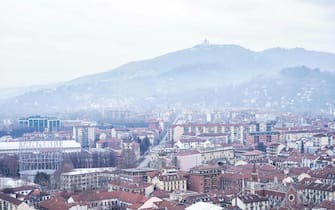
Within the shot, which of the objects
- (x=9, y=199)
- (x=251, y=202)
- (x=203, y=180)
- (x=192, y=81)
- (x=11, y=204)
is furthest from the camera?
(x=192, y=81)

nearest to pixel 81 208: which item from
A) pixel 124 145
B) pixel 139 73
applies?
pixel 124 145

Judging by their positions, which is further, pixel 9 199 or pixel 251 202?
pixel 9 199

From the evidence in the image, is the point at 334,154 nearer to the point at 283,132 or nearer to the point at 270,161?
the point at 270,161

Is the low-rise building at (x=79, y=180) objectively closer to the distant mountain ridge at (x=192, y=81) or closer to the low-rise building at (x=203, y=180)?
the low-rise building at (x=203, y=180)

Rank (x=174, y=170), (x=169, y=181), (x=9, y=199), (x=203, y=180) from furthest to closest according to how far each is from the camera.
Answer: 1. (x=174, y=170)
2. (x=203, y=180)
3. (x=169, y=181)
4. (x=9, y=199)

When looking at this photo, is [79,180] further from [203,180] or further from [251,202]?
[251,202]

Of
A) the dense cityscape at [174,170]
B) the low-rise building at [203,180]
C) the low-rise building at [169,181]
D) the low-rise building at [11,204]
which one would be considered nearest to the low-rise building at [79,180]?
the dense cityscape at [174,170]

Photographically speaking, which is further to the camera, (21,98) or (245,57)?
(245,57)

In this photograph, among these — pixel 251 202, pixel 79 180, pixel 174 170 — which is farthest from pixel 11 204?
pixel 174 170

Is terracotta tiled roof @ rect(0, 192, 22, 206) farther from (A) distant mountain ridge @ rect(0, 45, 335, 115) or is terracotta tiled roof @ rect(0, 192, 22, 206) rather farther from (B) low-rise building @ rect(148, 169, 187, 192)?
(A) distant mountain ridge @ rect(0, 45, 335, 115)
